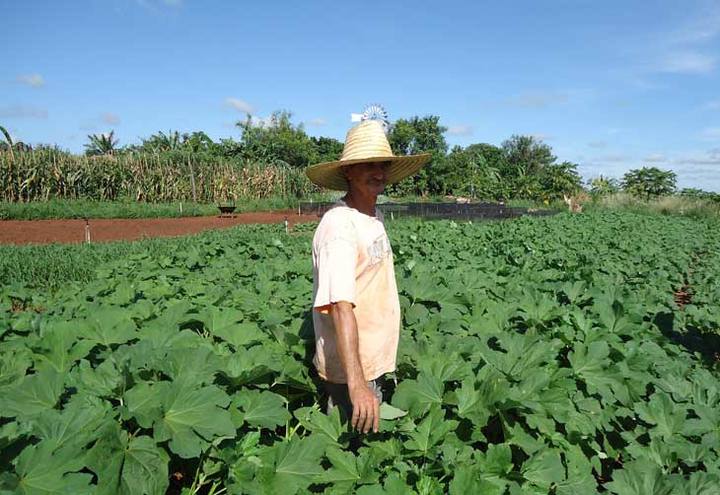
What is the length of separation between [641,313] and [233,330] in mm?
2938

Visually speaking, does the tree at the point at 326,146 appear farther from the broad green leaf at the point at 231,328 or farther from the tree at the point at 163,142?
the broad green leaf at the point at 231,328

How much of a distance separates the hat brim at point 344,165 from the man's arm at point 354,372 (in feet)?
2.16

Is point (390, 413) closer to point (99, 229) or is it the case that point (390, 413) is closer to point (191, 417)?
point (191, 417)

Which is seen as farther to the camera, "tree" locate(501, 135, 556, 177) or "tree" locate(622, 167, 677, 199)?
"tree" locate(501, 135, 556, 177)

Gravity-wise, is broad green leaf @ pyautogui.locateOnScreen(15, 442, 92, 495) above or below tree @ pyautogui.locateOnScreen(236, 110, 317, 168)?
below

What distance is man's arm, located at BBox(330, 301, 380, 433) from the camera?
80.0 inches

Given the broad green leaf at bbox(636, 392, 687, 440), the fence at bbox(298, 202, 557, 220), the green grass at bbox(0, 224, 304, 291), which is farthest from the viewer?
the fence at bbox(298, 202, 557, 220)

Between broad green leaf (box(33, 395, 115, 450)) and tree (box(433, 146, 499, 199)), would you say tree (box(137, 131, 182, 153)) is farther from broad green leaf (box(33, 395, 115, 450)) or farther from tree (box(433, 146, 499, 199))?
broad green leaf (box(33, 395, 115, 450))

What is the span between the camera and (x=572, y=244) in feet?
32.4

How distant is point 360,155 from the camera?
233 cm

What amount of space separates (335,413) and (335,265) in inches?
23.5

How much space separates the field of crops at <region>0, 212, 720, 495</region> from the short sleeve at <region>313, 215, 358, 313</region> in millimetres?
431

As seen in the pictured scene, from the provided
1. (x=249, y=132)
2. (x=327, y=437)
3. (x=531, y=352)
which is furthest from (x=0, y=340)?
(x=249, y=132)

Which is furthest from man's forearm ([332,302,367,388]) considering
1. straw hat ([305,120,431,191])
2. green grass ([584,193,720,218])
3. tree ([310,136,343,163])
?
tree ([310,136,343,163])
